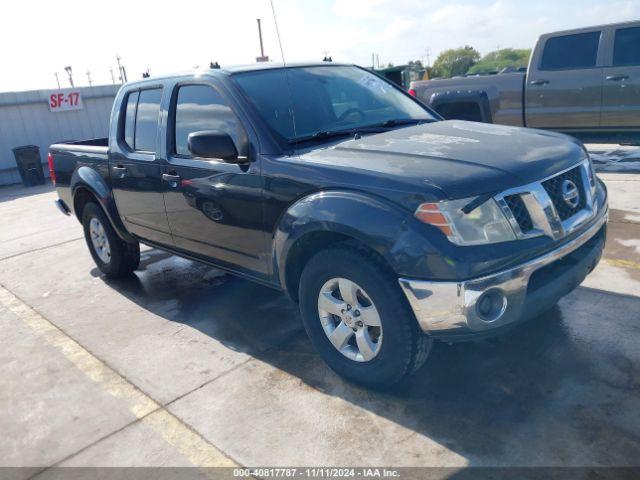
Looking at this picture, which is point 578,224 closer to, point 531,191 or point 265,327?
point 531,191

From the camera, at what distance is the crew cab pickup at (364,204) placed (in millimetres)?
2607

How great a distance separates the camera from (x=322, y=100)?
3.86 m

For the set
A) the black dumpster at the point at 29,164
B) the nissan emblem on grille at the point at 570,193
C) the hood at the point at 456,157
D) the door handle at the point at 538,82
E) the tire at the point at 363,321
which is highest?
the hood at the point at 456,157

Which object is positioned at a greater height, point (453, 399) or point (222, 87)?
point (222, 87)

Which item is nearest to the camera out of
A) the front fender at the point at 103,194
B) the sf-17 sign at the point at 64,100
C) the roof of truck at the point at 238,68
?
the roof of truck at the point at 238,68

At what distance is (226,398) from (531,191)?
204 cm

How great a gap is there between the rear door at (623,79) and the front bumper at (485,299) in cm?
607

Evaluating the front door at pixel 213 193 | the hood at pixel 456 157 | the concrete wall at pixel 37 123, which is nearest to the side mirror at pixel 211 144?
the front door at pixel 213 193

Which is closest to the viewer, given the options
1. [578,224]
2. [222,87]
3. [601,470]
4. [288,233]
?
[601,470]

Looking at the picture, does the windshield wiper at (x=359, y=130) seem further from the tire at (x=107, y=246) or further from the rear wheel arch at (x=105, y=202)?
the tire at (x=107, y=246)

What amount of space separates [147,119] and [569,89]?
6371 millimetres

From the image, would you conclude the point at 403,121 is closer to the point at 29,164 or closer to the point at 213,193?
the point at 213,193

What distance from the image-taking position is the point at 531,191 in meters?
2.73

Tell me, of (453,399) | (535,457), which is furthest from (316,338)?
(535,457)
